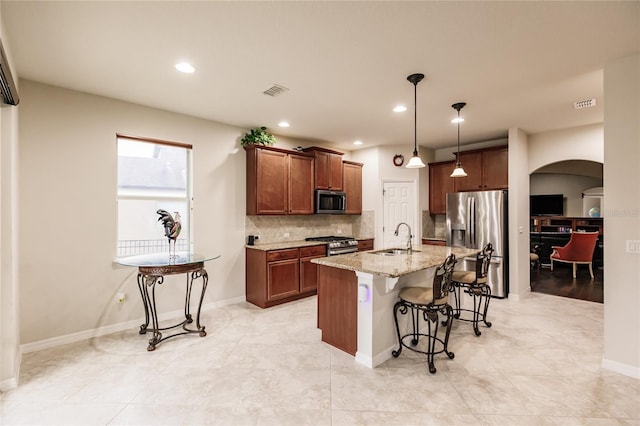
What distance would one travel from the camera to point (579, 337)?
324cm

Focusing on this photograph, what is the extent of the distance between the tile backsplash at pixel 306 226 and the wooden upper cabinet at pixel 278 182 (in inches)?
13.7

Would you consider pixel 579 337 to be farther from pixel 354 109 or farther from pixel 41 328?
pixel 41 328

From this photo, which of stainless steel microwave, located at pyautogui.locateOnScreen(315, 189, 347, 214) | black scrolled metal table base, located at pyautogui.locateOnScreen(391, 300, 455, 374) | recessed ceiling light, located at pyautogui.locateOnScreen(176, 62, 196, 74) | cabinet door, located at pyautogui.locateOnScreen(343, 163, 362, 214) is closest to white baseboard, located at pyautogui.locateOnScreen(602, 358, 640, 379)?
black scrolled metal table base, located at pyautogui.locateOnScreen(391, 300, 455, 374)

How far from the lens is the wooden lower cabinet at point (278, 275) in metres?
4.25

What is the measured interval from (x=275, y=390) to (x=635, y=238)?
323cm

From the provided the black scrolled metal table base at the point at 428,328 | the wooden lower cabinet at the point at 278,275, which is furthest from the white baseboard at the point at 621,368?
the wooden lower cabinet at the point at 278,275

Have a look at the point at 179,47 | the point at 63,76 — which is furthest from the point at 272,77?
the point at 63,76

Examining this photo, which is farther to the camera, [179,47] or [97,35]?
→ [179,47]

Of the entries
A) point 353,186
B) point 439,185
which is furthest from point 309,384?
point 439,185

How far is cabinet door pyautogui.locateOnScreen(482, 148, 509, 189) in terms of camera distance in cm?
502

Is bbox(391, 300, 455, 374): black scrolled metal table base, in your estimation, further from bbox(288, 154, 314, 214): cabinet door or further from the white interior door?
the white interior door

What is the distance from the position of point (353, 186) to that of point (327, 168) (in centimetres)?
81

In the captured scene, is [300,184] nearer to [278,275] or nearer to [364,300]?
[278,275]

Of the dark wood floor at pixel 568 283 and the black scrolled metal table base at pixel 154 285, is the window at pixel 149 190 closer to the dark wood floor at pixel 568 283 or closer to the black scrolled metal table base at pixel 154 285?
the black scrolled metal table base at pixel 154 285
